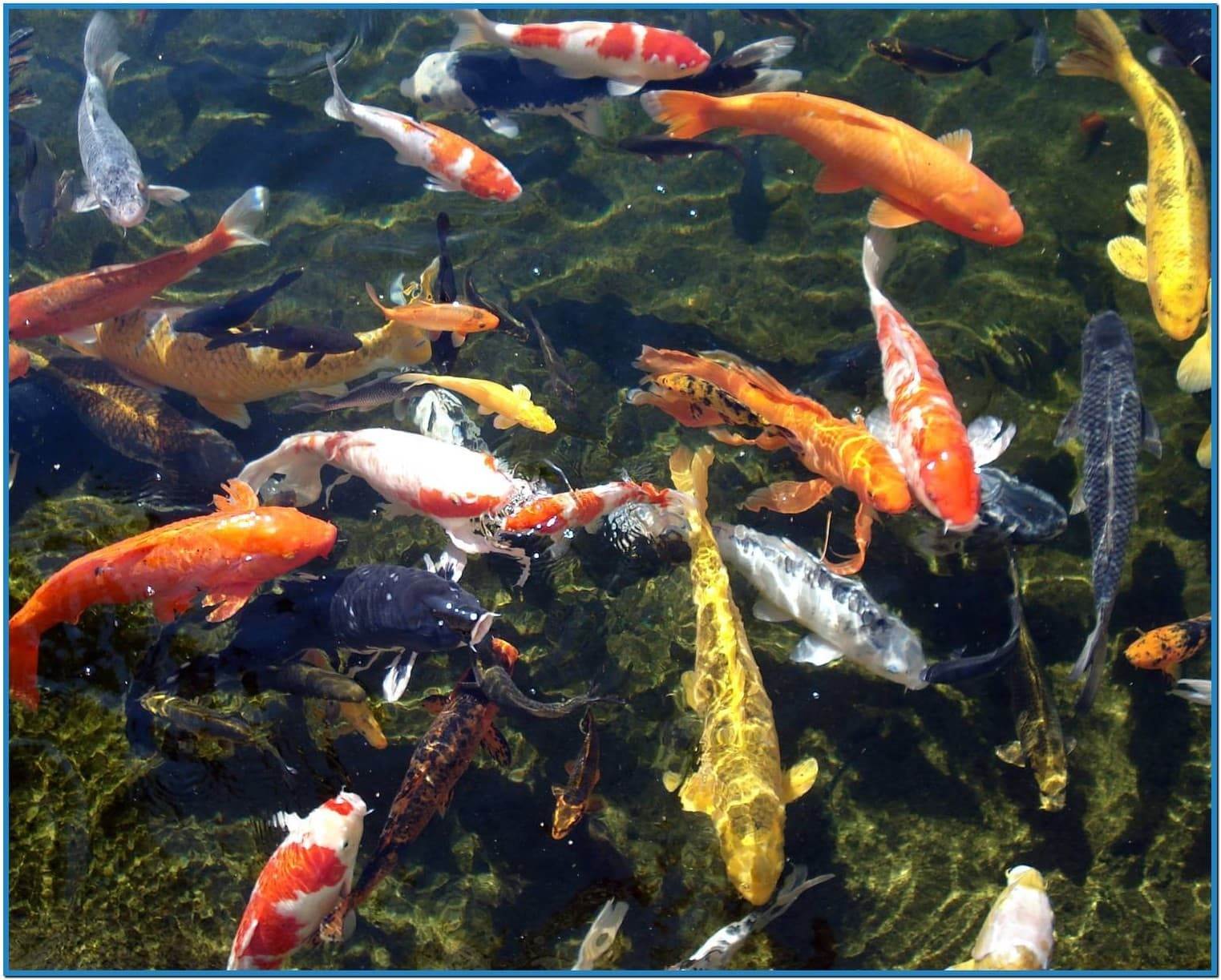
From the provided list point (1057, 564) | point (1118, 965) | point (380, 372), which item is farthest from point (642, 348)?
point (1118, 965)

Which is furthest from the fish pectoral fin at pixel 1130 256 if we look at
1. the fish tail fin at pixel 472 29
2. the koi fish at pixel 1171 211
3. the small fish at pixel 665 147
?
the fish tail fin at pixel 472 29

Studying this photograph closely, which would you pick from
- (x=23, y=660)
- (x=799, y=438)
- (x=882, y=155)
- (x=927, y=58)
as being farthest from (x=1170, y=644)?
(x=23, y=660)

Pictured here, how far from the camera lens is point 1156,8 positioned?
16.5 feet

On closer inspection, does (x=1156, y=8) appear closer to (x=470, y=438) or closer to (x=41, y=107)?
(x=470, y=438)

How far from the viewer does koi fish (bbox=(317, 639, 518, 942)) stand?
4051mm

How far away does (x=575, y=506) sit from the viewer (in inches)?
163

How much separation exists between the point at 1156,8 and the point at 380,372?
17.2 feet

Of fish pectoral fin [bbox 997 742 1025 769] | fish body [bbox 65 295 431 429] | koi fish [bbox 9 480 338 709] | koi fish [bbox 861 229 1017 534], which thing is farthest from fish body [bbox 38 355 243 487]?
fish pectoral fin [bbox 997 742 1025 769]

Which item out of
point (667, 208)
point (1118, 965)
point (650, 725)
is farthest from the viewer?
point (667, 208)

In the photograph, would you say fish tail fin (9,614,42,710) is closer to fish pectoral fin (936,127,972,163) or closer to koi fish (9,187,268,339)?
koi fish (9,187,268,339)

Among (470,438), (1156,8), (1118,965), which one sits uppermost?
(1156,8)

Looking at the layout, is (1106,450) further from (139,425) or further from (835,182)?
(139,425)

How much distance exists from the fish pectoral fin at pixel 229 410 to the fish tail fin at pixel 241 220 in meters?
0.94

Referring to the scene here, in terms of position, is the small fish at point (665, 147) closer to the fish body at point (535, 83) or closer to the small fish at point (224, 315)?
the fish body at point (535, 83)
